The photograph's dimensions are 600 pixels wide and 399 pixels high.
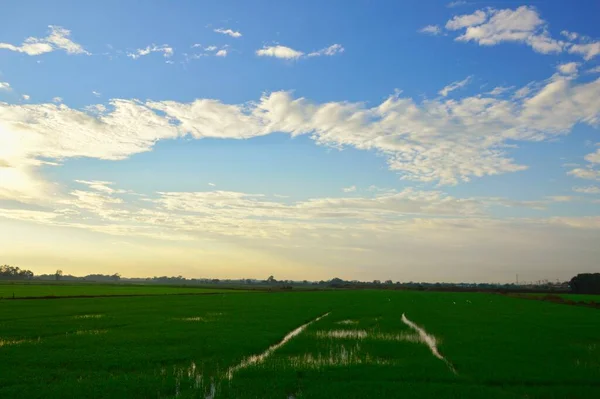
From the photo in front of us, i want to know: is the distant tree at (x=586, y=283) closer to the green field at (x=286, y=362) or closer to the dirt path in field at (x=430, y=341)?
the green field at (x=286, y=362)

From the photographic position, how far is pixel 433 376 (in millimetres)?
15305

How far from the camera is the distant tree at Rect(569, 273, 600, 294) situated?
131000mm

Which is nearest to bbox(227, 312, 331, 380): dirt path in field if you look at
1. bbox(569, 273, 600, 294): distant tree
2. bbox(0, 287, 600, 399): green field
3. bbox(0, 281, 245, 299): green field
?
bbox(0, 287, 600, 399): green field

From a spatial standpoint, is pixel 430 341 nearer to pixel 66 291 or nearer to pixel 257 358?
pixel 257 358

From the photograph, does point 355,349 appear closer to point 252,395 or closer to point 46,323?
point 252,395

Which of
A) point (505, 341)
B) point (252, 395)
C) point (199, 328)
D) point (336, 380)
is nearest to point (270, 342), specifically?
point (199, 328)

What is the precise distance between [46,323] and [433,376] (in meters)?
25.2

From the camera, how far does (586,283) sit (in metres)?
134

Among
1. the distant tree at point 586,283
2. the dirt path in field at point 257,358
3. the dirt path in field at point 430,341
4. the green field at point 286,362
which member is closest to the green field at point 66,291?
the green field at point 286,362

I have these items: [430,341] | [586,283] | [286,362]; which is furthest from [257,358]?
[586,283]

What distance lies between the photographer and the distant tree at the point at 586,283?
131 m

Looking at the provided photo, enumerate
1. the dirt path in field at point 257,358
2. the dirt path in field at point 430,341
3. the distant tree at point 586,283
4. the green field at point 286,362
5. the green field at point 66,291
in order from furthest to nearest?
the distant tree at point 586,283 → the green field at point 66,291 → the dirt path in field at point 430,341 → the dirt path in field at point 257,358 → the green field at point 286,362

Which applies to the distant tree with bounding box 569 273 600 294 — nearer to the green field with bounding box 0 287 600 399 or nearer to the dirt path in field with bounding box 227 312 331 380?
the green field with bounding box 0 287 600 399

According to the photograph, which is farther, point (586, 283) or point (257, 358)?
point (586, 283)
